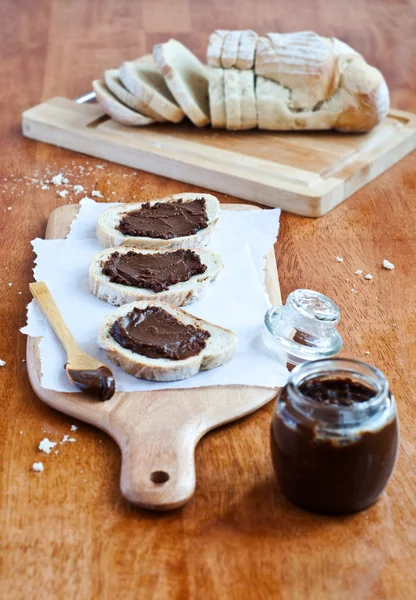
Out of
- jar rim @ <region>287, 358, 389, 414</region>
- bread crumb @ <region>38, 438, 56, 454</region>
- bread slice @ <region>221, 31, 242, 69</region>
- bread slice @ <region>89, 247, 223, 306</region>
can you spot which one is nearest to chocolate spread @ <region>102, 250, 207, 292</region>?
bread slice @ <region>89, 247, 223, 306</region>

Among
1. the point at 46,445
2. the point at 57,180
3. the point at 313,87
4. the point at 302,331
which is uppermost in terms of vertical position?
the point at 313,87

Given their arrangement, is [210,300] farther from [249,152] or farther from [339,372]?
[249,152]

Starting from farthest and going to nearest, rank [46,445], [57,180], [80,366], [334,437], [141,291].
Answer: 1. [57,180]
2. [141,291]
3. [80,366]
4. [46,445]
5. [334,437]

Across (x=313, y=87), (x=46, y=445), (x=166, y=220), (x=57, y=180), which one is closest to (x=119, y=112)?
(x=57, y=180)

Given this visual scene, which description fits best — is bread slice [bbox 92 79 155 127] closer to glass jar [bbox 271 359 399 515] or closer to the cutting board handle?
the cutting board handle

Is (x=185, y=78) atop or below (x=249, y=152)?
atop

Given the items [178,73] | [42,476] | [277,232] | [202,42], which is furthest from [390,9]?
[42,476]

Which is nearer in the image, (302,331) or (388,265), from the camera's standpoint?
(302,331)
